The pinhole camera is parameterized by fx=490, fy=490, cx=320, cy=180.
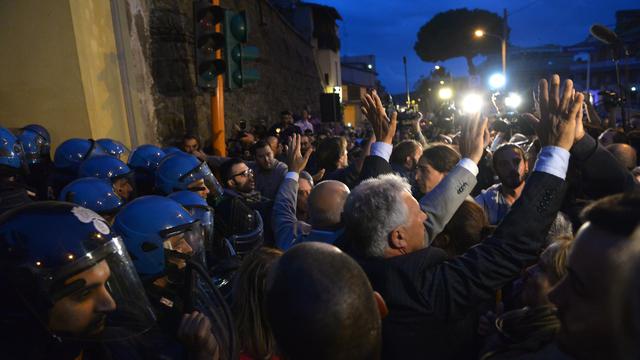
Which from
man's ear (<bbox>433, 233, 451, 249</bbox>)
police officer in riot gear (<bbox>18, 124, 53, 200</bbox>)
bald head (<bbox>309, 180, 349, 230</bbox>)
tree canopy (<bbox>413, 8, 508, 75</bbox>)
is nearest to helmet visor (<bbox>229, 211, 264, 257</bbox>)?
bald head (<bbox>309, 180, 349, 230</bbox>)

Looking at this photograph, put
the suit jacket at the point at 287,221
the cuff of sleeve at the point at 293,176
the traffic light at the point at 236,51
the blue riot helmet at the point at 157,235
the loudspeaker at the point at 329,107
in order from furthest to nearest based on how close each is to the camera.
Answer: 1. the loudspeaker at the point at 329,107
2. the traffic light at the point at 236,51
3. the cuff of sleeve at the point at 293,176
4. the suit jacket at the point at 287,221
5. the blue riot helmet at the point at 157,235

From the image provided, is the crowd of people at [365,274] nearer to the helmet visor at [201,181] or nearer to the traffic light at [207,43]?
the helmet visor at [201,181]

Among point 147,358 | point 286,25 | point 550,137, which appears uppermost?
point 286,25

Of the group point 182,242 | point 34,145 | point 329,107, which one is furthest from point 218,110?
point 329,107

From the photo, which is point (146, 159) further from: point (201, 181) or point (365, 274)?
point (365, 274)

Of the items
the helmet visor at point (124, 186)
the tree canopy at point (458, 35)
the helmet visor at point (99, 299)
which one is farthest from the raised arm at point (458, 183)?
the tree canopy at point (458, 35)

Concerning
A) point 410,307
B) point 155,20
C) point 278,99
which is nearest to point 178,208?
point 410,307

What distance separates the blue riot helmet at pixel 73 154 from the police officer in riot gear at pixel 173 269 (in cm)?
277

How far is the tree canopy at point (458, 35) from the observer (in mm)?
70625

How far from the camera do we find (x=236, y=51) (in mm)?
6172

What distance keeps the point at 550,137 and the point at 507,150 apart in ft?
8.45

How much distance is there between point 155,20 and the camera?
9.61 meters

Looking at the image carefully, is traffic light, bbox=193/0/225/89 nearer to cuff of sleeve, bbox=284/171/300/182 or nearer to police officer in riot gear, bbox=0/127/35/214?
police officer in riot gear, bbox=0/127/35/214

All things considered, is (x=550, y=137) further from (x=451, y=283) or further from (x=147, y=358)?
(x=147, y=358)
